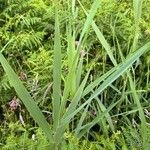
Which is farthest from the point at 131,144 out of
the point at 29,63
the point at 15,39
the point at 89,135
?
the point at 15,39

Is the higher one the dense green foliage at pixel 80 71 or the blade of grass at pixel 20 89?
the blade of grass at pixel 20 89

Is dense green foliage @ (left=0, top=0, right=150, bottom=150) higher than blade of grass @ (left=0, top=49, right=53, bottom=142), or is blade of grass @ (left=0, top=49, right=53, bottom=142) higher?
blade of grass @ (left=0, top=49, right=53, bottom=142)

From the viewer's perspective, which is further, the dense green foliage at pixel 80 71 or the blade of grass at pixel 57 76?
the dense green foliage at pixel 80 71

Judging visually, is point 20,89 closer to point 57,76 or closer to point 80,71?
point 57,76

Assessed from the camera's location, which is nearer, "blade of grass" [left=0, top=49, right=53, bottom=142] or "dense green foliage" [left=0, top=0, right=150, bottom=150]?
"blade of grass" [left=0, top=49, right=53, bottom=142]

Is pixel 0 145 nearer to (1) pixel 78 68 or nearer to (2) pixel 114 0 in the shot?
(1) pixel 78 68

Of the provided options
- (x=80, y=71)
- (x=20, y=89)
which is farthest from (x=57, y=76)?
(x=80, y=71)

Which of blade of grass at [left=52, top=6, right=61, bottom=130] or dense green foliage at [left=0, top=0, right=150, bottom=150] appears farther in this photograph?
dense green foliage at [left=0, top=0, right=150, bottom=150]

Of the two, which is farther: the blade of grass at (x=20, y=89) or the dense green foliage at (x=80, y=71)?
the dense green foliage at (x=80, y=71)
